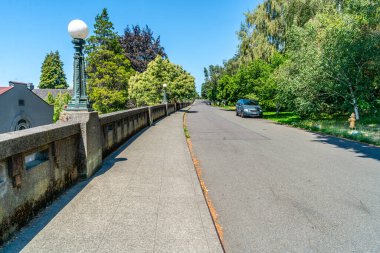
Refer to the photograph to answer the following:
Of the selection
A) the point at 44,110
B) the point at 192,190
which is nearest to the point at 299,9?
the point at 192,190

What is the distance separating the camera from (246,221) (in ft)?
13.4

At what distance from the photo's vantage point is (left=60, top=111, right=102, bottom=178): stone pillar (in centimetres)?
564

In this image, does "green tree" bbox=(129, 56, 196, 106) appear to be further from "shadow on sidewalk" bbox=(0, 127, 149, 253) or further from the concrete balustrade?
"shadow on sidewalk" bbox=(0, 127, 149, 253)

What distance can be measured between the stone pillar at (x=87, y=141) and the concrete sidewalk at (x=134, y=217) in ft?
0.90

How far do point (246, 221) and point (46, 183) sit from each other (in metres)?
3.07

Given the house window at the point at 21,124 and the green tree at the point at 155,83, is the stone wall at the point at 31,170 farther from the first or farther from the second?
the green tree at the point at 155,83

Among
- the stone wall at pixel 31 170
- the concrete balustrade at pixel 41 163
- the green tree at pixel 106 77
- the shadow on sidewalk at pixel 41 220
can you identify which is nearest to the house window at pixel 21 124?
the green tree at pixel 106 77

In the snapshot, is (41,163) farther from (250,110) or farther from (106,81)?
(106,81)

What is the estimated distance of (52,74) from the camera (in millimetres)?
97188

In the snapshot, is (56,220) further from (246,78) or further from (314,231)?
(246,78)

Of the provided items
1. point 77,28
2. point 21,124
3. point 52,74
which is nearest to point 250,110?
point 77,28

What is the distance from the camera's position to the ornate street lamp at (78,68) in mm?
6148

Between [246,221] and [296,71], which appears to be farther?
[296,71]

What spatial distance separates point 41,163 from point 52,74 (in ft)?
346
